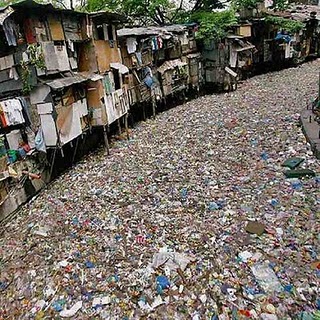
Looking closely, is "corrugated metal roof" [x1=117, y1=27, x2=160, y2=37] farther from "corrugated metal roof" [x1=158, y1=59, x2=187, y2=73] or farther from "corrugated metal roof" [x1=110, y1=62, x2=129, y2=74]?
"corrugated metal roof" [x1=158, y1=59, x2=187, y2=73]

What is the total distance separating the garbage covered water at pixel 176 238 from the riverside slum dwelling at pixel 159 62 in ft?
15.0

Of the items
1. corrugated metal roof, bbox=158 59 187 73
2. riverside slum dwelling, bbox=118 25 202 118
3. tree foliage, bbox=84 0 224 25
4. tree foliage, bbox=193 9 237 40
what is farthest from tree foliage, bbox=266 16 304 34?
corrugated metal roof, bbox=158 59 187 73

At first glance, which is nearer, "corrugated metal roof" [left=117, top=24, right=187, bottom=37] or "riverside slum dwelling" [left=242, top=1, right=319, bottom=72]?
"corrugated metal roof" [left=117, top=24, right=187, bottom=37]

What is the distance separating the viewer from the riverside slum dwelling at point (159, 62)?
11930 mm

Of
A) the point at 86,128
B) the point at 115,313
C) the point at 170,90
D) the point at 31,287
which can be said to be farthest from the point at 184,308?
the point at 170,90

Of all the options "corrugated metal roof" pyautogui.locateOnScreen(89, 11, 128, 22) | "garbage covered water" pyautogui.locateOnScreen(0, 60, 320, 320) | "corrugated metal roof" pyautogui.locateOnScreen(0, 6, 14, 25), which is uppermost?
"corrugated metal roof" pyautogui.locateOnScreen(0, 6, 14, 25)

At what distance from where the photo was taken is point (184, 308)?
3701 millimetres

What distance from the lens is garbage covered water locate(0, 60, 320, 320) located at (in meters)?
3.80

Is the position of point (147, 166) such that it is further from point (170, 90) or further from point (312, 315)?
point (170, 90)

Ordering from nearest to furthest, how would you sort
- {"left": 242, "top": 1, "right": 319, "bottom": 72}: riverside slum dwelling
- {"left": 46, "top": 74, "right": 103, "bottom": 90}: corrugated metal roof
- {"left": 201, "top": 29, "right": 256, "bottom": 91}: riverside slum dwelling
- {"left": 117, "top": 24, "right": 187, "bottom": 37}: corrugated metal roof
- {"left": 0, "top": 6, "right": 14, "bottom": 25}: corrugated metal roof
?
{"left": 0, "top": 6, "right": 14, "bottom": 25}: corrugated metal roof, {"left": 46, "top": 74, "right": 103, "bottom": 90}: corrugated metal roof, {"left": 117, "top": 24, "right": 187, "bottom": 37}: corrugated metal roof, {"left": 201, "top": 29, "right": 256, "bottom": 91}: riverside slum dwelling, {"left": 242, "top": 1, "right": 319, "bottom": 72}: riverside slum dwelling

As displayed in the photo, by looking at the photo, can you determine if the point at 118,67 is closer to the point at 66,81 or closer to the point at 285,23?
the point at 66,81

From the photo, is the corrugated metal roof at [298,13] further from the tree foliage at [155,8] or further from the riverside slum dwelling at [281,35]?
the tree foliage at [155,8]

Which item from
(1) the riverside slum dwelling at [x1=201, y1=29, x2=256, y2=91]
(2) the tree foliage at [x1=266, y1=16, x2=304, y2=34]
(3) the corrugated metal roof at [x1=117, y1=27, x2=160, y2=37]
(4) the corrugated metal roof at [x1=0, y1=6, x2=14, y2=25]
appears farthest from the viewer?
(2) the tree foliage at [x1=266, y1=16, x2=304, y2=34]

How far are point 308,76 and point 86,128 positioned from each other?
13466mm
